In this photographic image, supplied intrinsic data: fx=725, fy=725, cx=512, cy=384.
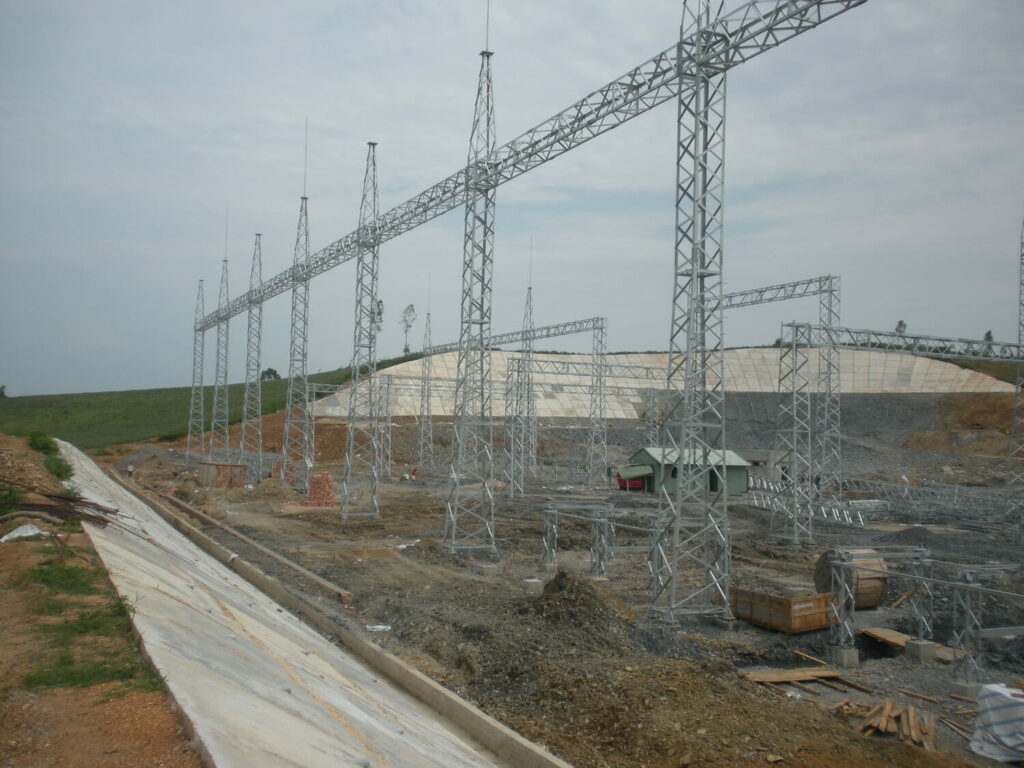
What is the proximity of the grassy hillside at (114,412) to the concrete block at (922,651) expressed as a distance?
6483 cm

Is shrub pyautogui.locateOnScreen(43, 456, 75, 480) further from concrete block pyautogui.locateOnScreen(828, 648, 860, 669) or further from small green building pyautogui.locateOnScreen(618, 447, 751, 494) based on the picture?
small green building pyautogui.locateOnScreen(618, 447, 751, 494)

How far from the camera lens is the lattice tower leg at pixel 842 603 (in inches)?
458

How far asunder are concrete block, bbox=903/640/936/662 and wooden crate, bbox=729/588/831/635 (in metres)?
1.44

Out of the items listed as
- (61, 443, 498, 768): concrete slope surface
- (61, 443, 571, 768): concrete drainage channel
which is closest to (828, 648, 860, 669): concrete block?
(61, 443, 571, 768): concrete drainage channel

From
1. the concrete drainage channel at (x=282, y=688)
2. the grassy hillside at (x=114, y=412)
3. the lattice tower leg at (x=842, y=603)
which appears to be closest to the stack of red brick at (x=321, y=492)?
the concrete drainage channel at (x=282, y=688)

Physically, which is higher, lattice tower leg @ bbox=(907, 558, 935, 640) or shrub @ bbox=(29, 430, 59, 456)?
shrub @ bbox=(29, 430, 59, 456)

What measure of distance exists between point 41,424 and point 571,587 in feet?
265

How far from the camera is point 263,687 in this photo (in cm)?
714

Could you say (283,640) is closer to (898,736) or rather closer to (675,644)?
(675,644)

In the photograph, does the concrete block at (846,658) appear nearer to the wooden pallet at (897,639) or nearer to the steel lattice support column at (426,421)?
the wooden pallet at (897,639)

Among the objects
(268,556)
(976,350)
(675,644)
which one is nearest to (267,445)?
(268,556)

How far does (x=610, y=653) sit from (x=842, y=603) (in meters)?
3.85

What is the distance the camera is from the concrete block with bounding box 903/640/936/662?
1154 centimetres

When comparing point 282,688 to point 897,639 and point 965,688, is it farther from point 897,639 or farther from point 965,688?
point 897,639
